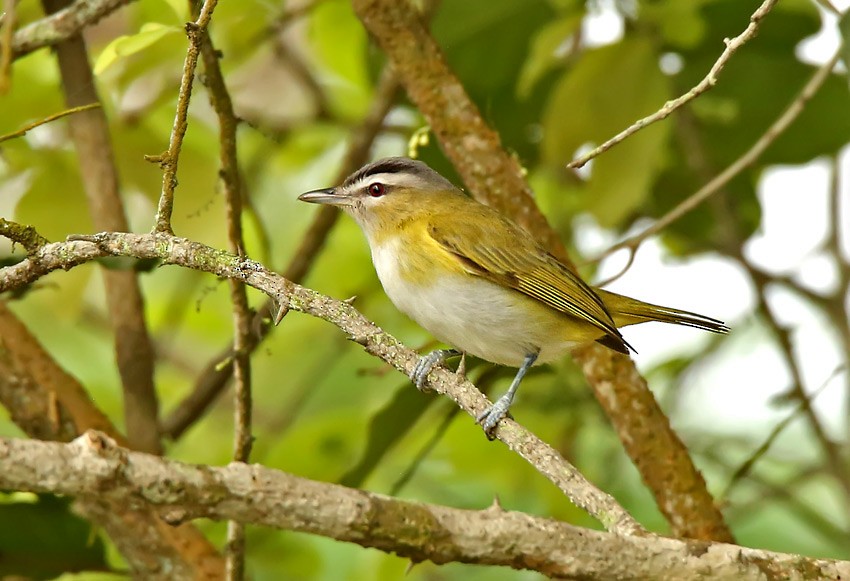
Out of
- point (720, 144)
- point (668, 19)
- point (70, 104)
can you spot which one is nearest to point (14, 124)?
point (70, 104)

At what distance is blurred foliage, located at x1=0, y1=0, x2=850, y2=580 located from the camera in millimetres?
3256

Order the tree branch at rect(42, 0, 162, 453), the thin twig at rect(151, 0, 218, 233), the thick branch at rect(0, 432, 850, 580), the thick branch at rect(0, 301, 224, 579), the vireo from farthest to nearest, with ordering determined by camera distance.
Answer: the tree branch at rect(42, 0, 162, 453), the vireo, the thick branch at rect(0, 301, 224, 579), the thin twig at rect(151, 0, 218, 233), the thick branch at rect(0, 432, 850, 580)

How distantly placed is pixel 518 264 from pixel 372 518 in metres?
1.46

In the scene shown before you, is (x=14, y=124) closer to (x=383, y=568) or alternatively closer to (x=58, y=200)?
(x=58, y=200)

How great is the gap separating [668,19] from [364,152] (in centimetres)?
122

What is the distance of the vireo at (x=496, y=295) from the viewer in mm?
2846

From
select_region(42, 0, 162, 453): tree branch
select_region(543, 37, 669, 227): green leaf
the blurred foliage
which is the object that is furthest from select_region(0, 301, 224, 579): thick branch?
select_region(543, 37, 669, 227): green leaf

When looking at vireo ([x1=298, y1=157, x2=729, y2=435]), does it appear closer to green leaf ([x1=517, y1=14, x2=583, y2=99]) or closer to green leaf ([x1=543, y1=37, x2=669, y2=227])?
green leaf ([x1=543, y1=37, x2=669, y2=227])

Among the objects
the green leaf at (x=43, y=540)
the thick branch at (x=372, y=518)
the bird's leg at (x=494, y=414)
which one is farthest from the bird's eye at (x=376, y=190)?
the thick branch at (x=372, y=518)

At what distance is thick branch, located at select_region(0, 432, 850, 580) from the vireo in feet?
3.13

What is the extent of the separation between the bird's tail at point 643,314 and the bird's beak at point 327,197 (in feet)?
2.77

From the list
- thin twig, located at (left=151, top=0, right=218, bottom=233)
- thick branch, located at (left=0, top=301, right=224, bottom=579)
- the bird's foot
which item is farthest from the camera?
thick branch, located at (left=0, top=301, right=224, bottom=579)

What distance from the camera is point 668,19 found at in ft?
11.4

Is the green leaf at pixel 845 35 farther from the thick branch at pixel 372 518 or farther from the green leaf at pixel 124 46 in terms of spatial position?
the green leaf at pixel 124 46
